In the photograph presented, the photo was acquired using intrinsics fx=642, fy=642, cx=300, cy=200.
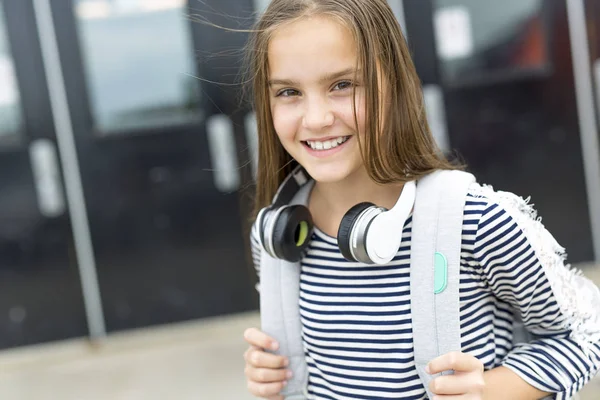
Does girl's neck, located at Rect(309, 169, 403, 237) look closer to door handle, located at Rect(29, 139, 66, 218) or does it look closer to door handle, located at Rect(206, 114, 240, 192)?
door handle, located at Rect(206, 114, 240, 192)

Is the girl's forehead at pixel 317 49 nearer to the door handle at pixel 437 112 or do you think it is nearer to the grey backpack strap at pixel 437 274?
the grey backpack strap at pixel 437 274

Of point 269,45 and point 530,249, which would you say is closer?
point 530,249

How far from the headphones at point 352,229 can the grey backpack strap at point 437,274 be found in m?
0.04

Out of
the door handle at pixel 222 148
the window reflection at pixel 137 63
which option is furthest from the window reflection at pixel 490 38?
the window reflection at pixel 137 63

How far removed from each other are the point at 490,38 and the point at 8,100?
102 inches

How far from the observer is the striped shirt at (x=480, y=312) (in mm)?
986

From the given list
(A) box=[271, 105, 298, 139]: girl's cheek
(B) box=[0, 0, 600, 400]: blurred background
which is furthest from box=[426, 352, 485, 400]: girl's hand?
(B) box=[0, 0, 600, 400]: blurred background

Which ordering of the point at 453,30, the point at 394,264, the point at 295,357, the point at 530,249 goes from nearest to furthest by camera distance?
1. the point at 530,249
2. the point at 394,264
3. the point at 295,357
4. the point at 453,30

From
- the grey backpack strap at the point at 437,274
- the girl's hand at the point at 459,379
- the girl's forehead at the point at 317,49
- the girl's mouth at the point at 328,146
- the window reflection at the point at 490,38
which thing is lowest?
the girl's hand at the point at 459,379

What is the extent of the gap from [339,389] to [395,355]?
14 centimetres

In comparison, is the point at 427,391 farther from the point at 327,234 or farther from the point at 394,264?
the point at 327,234

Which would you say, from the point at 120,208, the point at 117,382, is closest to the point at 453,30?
the point at 120,208

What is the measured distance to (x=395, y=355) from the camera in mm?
1049

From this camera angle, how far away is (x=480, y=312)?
106 centimetres
